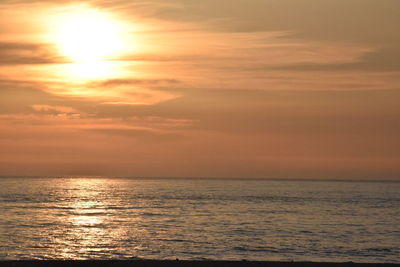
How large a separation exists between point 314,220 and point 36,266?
4219 cm

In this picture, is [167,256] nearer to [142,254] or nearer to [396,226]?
[142,254]

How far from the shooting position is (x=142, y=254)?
123 ft

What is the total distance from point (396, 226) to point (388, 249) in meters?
18.2

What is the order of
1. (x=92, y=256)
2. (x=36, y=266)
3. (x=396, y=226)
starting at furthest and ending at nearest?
(x=396, y=226)
(x=92, y=256)
(x=36, y=266)

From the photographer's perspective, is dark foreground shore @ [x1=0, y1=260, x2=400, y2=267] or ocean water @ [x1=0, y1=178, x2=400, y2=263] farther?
ocean water @ [x1=0, y1=178, x2=400, y2=263]

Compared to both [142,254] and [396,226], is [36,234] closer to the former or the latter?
[142,254]

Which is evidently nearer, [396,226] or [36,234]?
[36,234]

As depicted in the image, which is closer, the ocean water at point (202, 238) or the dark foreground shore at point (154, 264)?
the dark foreground shore at point (154, 264)

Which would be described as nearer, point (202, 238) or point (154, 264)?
point (154, 264)

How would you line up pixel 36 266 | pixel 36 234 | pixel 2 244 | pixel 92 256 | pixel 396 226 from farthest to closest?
1. pixel 396 226
2. pixel 36 234
3. pixel 2 244
4. pixel 92 256
5. pixel 36 266

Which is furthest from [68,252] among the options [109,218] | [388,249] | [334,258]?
[109,218]

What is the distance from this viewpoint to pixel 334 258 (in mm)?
36750

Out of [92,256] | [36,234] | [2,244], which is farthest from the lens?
[36,234]

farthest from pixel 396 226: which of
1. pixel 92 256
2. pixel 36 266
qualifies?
pixel 36 266
